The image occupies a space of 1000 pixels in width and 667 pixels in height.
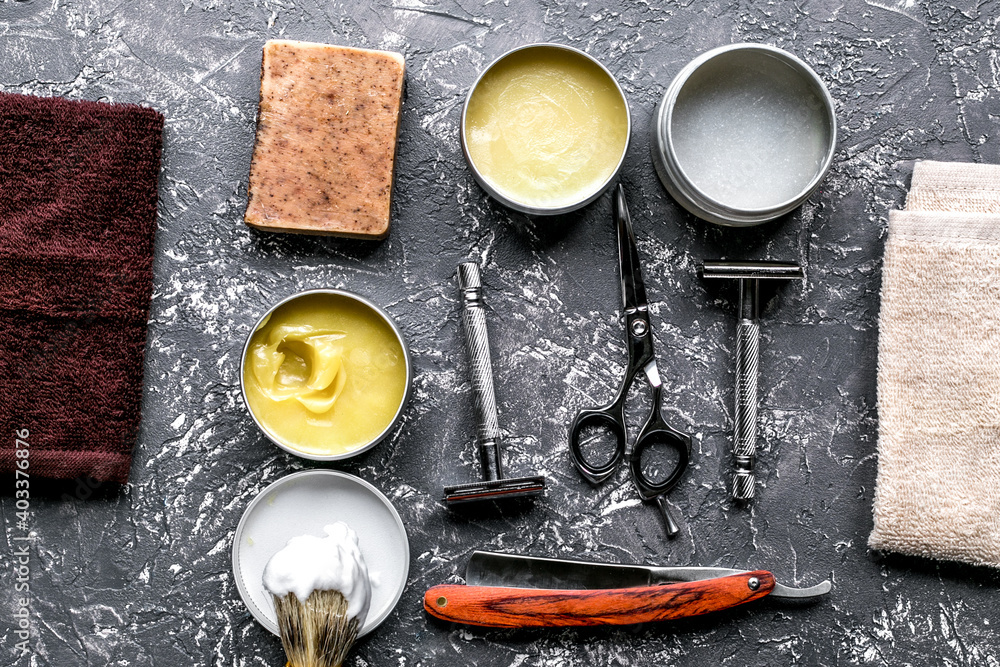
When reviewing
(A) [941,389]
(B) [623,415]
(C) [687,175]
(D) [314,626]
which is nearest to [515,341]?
(B) [623,415]

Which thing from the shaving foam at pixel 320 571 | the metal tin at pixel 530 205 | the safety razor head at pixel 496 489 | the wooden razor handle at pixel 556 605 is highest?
the metal tin at pixel 530 205

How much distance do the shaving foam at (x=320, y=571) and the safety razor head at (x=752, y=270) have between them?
554mm

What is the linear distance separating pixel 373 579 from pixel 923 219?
83 cm

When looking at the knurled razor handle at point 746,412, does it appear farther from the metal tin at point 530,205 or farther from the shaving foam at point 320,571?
the shaving foam at point 320,571

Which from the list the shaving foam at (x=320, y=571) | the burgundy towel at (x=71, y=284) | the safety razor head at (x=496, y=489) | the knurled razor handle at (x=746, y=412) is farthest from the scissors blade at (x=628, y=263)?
the burgundy towel at (x=71, y=284)

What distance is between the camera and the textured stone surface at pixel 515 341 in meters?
1.01

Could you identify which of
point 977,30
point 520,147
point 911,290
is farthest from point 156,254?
point 977,30

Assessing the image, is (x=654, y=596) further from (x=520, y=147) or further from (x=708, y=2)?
(x=708, y=2)

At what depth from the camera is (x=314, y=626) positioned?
0.89 m

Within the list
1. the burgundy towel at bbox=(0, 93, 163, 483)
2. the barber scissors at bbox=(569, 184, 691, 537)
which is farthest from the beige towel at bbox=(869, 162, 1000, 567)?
the burgundy towel at bbox=(0, 93, 163, 483)

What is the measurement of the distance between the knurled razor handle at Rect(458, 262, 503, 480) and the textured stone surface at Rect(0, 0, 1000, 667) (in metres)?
0.04

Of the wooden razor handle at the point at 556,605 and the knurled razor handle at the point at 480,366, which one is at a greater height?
the knurled razor handle at the point at 480,366

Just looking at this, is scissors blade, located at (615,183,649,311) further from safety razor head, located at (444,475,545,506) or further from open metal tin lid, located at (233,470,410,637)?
open metal tin lid, located at (233,470,410,637)

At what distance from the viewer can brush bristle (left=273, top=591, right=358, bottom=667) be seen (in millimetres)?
892
